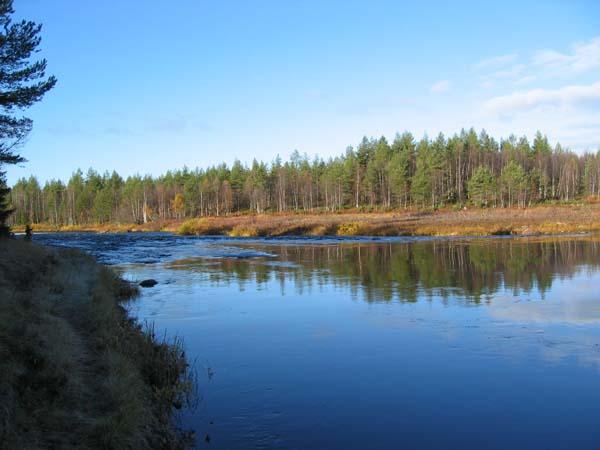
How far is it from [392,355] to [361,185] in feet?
318

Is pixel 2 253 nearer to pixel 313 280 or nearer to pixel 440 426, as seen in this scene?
pixel 313 280

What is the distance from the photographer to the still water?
8266mm

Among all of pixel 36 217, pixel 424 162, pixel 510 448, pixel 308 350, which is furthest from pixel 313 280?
pixel 36 217

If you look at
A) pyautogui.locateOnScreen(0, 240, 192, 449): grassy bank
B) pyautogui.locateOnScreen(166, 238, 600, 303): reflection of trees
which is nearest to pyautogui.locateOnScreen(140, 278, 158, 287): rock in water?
pyautogui.locateOnScreen(166, 238, 600, 303): reflection of trees

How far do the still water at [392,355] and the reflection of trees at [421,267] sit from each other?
234mm

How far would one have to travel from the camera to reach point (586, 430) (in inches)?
321

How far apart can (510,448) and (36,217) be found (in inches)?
5945

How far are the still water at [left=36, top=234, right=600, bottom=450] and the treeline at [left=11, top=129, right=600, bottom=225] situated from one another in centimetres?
6922

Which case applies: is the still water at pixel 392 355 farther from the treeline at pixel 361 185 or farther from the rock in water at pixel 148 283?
the treeline at pixel 361 185

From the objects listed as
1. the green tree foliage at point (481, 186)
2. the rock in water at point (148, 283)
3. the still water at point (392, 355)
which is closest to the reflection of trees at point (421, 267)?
the still water at point (392, 355)

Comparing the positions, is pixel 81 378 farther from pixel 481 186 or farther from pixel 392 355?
pixel 481 186

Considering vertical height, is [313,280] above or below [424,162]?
below

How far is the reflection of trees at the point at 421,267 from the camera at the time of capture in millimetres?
21450

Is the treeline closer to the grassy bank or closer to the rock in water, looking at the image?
the rock in water
